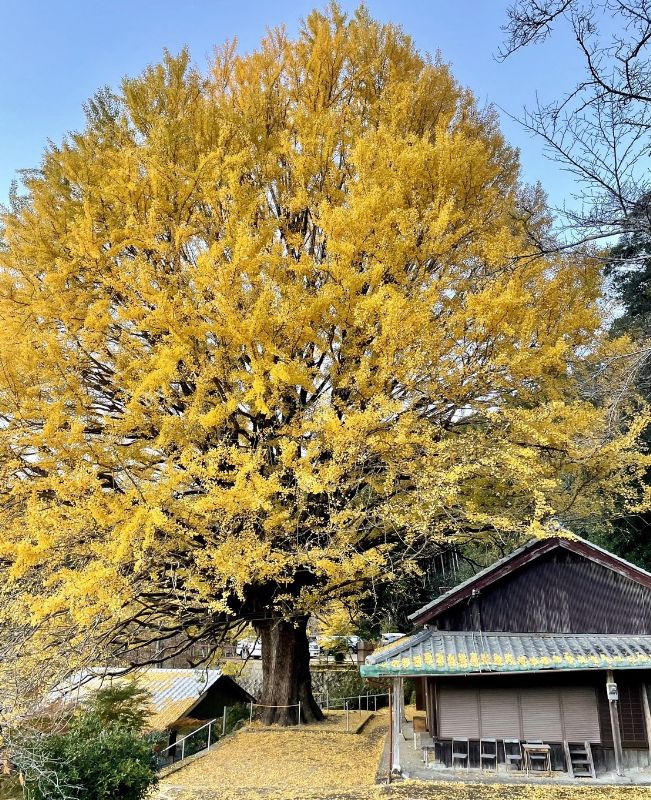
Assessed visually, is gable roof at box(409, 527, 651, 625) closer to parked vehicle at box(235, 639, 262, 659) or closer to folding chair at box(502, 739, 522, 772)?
folding chair at box(502, 739, 522, 772)

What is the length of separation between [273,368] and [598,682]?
8.15m

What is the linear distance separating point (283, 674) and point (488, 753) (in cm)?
517

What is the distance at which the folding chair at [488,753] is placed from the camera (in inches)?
373

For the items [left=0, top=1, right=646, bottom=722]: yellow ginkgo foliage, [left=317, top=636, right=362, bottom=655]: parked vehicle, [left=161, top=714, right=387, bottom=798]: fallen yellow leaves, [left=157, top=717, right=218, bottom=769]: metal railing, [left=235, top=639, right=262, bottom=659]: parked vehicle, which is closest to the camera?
[left=0, top=1, right=646, bottom=722]: yellow ginkgo foliage

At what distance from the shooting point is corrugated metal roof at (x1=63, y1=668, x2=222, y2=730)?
49.6 feet

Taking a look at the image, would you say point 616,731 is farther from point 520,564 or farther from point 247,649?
point 247,649

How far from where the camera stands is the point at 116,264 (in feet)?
31.9

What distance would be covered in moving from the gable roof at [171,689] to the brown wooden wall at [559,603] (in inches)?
298

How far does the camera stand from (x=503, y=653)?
9438 millimetres

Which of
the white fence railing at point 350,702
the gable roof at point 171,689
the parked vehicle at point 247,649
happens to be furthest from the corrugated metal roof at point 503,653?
the parked vehicle at point 247,649

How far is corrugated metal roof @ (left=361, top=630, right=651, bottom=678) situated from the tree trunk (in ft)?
12.4

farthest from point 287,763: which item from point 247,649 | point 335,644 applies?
point 335,644

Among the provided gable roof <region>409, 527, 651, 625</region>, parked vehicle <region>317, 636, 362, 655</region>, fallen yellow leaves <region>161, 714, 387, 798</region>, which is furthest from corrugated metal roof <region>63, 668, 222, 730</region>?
gable roof <region>409, 527, 651, 625</region>

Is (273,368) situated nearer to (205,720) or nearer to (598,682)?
(598,682)
